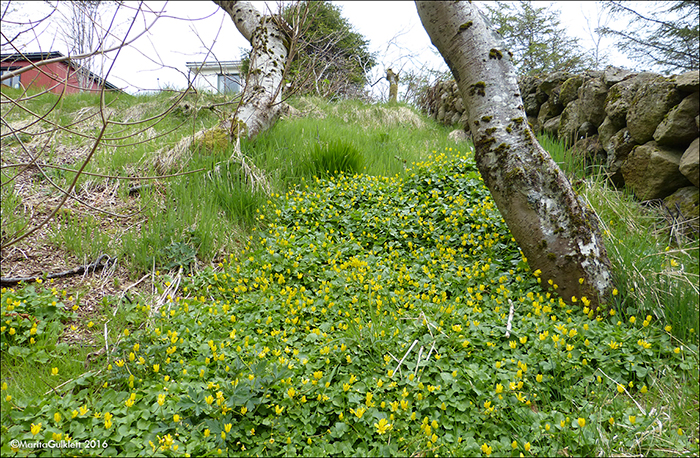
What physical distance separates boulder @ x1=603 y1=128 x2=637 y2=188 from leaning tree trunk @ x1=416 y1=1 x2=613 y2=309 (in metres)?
1.50

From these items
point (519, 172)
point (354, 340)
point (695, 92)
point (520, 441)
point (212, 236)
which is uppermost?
point (695, 92)

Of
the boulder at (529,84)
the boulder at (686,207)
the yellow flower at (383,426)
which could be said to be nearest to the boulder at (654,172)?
the boulder at (686,207)

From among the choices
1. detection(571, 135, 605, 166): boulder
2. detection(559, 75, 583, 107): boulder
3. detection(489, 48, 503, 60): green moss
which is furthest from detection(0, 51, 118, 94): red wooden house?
detection(559, 75, 583, 107): boulder

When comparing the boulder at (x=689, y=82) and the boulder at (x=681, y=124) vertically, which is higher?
the boulder at (x=689, y=82)

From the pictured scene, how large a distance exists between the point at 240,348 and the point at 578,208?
2.55m

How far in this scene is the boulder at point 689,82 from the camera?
3.07 meters

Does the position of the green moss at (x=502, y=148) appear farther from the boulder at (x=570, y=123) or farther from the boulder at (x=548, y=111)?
the boulder at (x=548, y=111)

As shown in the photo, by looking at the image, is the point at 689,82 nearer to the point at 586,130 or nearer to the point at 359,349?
the point at 586,130

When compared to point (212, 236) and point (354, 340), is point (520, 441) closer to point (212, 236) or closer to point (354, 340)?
point (354, 340)

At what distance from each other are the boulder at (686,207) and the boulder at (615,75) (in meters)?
1.58

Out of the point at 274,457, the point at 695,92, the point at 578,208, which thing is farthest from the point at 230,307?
the point at 695,92

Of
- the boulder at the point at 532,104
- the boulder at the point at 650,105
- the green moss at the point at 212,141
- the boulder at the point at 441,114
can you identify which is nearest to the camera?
the boulder at the point at 650,105

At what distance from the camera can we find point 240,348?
7.32ft

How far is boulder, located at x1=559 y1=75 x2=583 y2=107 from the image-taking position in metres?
4.91
